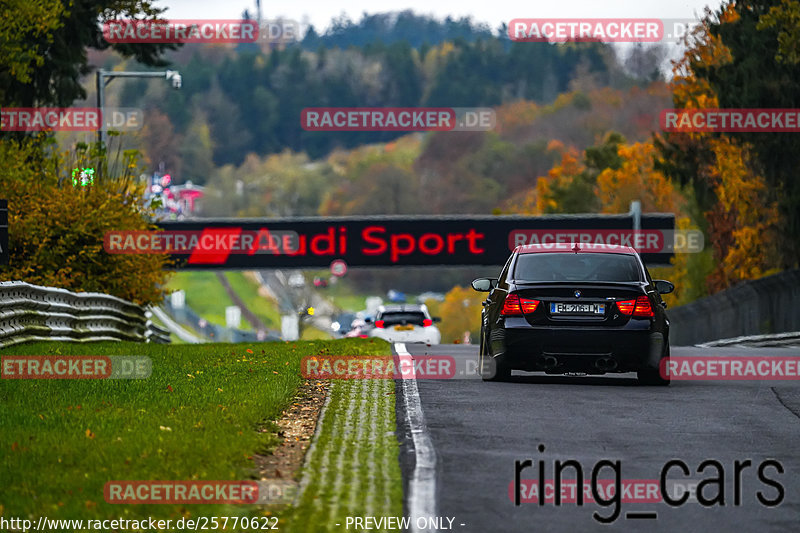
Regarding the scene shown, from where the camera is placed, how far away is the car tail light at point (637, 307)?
1557 cm

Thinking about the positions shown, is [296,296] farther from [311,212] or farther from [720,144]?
[720,144]

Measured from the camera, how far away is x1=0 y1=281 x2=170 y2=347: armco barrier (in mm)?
21859

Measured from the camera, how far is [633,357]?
15539 millimetres

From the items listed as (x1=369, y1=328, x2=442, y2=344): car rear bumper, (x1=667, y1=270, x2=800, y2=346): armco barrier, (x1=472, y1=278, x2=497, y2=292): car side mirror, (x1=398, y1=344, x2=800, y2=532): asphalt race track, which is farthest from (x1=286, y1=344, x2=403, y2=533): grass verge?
(x1=369, y1=328, x2=442, y2=344): car rear bumper

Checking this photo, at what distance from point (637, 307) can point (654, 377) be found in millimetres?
849

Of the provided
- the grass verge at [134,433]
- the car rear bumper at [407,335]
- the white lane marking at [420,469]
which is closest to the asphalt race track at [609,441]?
the white lane marking at [420,469]

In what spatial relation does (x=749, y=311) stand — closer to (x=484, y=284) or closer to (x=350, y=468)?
(x=484, y=284)

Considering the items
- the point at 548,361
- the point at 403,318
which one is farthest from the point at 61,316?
the point at 403,318

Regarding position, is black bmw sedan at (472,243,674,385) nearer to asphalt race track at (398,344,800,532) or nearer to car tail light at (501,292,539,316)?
car tail light at (501,292,539,316)

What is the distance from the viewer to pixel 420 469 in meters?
9.72

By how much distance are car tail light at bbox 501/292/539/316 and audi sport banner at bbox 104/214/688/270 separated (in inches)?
1638

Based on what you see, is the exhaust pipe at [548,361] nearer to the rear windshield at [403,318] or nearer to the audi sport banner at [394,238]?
the rear windshield at [403,318]

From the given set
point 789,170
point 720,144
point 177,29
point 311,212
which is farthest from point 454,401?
point 311,212

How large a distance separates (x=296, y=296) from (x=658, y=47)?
43.2 metres
